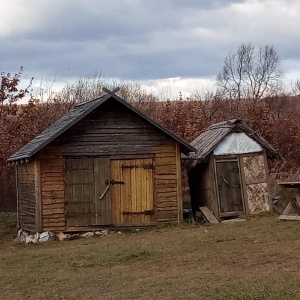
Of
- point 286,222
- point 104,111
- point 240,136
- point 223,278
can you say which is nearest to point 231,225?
point 286,222

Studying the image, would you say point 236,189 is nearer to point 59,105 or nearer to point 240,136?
point 240,136

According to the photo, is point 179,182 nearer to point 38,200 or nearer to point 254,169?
point 254,169

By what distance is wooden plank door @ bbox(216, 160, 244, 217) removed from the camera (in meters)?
20.3

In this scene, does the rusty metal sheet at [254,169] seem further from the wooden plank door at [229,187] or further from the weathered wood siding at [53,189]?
the weathered wood siding at [53,189]

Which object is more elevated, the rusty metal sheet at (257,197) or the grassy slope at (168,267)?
the rusty metal sheet at (257,197)

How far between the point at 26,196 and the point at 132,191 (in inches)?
138

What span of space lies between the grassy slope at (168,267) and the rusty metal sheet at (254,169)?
3.05m

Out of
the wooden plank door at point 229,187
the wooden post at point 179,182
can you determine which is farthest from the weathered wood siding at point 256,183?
the wooden post at point 179,182

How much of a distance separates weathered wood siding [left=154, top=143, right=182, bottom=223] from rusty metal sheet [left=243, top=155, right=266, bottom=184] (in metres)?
2.29

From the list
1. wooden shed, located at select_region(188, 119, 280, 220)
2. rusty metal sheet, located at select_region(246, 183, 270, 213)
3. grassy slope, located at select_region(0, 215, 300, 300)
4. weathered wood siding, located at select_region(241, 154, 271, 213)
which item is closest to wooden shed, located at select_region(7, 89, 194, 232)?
wooden shed, located at select_region(188, 119, 280, 220)

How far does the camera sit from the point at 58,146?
19.1 meters

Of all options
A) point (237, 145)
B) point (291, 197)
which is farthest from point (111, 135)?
point (291, 197)

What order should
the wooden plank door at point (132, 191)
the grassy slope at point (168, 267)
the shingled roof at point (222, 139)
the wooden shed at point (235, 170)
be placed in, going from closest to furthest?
1. the grassy slope at point (168, 267)
2. the wooden plank door at point (132, 191)
3. the shingled roof at point (222, 139)
4. the wooden shed at point (235, 170)

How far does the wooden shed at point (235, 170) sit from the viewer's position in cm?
2028
